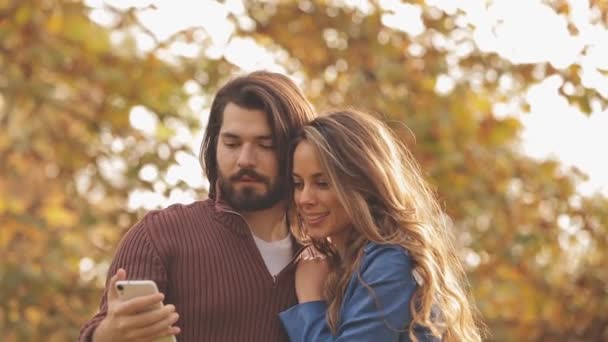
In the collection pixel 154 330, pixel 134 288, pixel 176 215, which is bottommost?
pixel 154 330

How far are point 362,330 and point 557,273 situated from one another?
5.31 meters

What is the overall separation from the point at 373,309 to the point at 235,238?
1.61ft

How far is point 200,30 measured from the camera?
296 inches

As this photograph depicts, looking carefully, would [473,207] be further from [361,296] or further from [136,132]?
[361,296]

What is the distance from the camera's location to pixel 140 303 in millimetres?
3035

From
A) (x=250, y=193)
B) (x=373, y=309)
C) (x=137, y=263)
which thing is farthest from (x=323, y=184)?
(x=137, y=263)

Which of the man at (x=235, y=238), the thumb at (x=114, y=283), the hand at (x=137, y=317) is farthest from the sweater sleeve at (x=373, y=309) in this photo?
the thumb at (x=114, y=283)

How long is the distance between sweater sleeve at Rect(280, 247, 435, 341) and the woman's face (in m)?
0.15

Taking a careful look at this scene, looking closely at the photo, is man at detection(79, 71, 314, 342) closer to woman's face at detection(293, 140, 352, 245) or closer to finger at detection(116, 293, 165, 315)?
woman's face at detection(293, 140, 352, 245)

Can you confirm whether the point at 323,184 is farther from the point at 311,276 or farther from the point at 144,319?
the point at 144,319

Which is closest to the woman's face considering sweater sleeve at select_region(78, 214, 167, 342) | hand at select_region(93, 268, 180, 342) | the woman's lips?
the woman's lips

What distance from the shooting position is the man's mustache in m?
3.57

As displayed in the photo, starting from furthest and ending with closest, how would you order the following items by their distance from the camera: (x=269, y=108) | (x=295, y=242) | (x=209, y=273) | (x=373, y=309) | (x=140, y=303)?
(x=295, y=242) → (x=269, y=108) → (x=209, y=273) → (x=373, y=309) → (x=140, y=303)

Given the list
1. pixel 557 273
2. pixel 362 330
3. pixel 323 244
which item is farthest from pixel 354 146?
pixel 557 273
